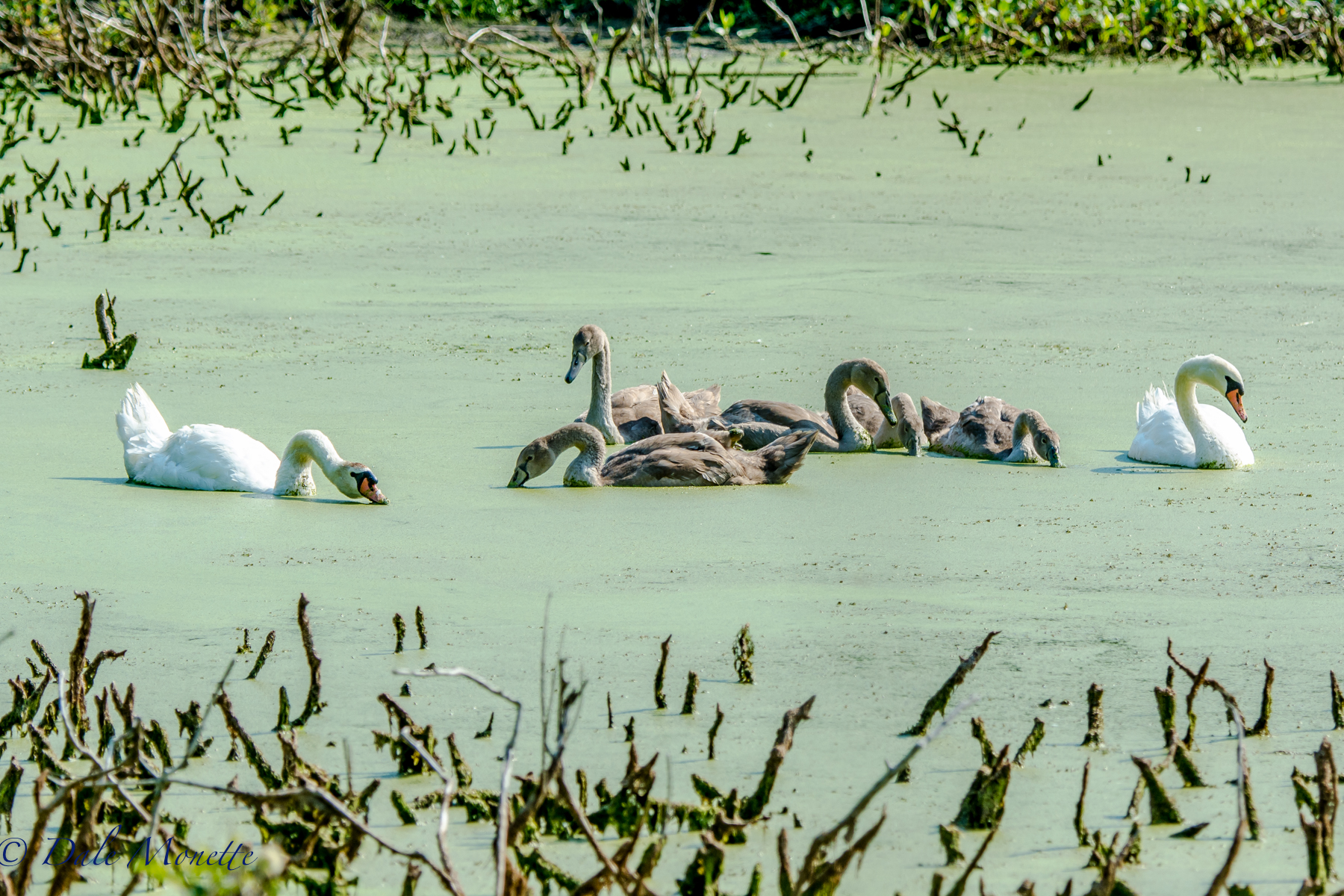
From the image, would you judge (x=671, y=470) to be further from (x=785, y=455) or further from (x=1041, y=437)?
(x=1041, y=437)

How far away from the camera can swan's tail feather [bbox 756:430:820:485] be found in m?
6.21

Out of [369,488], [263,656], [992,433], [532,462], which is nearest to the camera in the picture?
[263,656]

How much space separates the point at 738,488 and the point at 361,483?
1.17m

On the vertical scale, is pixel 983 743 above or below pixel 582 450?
above

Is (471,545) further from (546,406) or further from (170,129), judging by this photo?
(170,129)

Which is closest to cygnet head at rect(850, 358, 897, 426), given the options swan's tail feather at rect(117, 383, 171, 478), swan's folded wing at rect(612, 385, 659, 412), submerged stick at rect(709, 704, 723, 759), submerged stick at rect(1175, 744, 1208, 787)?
swan's folded wing at rect(612, 385, 659, 412)

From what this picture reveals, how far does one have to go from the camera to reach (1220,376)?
6598 millimetres

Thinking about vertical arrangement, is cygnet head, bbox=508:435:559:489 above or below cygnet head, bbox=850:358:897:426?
below

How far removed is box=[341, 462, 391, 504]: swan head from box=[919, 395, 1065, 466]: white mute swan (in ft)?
6.49

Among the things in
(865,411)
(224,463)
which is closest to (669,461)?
(865,411)

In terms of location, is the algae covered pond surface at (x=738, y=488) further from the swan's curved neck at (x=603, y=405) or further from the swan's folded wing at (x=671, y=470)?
the swan's curved neck at (x=603, y=405)

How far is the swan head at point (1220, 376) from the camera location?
6586 mm

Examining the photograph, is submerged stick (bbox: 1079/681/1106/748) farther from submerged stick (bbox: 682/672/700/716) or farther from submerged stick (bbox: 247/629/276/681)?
submerged stick (bbox: 247/629/276/681)

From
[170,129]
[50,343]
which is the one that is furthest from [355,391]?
[170,129]
